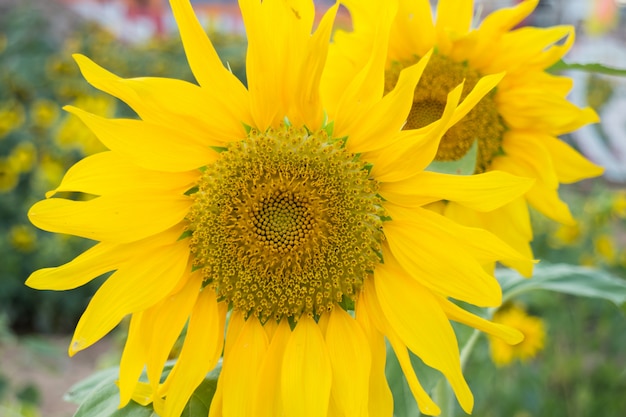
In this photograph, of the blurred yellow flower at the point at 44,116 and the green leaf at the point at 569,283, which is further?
the blurred yellow flower at the point at 44,116

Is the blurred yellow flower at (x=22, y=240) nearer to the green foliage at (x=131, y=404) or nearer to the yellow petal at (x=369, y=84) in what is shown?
the green foliage at (x=131, y=404)

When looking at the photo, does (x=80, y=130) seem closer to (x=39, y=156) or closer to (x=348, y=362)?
(x=39, y=156)

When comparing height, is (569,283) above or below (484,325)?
below

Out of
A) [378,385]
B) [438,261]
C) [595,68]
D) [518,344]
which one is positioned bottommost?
[518,344]

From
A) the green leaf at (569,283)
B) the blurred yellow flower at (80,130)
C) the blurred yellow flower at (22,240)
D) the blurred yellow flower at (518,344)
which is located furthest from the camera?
the blurred yellow flower at (22,240)

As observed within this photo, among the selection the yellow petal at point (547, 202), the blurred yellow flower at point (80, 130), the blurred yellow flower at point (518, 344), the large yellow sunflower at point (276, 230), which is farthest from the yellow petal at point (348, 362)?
the blurred yellow flower at point (80, 130)

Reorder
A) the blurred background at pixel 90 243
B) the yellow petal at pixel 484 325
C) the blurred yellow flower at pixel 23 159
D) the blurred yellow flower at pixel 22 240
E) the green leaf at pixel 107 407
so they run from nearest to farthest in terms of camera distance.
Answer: the yellow petal at pixel 484 325
the green leaf at pixel 107 407
the blurred background at pixel 90 243
the blurred yellow flower at pixel 23 159
the blurred yellow flower at pixel 22 240

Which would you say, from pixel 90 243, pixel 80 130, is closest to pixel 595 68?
pixel 80 130

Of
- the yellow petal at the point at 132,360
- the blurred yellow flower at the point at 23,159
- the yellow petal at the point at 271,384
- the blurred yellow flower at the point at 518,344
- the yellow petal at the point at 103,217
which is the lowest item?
the blurred yellow flower at the point at 518,344
